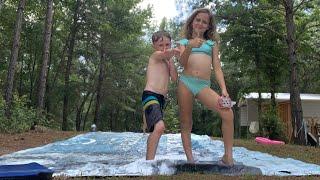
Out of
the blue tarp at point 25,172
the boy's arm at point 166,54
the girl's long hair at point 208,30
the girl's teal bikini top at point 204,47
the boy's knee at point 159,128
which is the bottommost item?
the blue tarp at point 25,172

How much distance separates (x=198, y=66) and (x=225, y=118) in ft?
1.79

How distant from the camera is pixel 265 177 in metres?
3.38

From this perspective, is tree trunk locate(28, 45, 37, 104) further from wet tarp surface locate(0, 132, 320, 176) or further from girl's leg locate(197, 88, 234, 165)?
girl's leg locate(197, 88, 234, 165)

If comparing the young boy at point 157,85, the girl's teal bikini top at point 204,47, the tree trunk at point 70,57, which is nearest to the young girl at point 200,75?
the girl's teal bikini top at point 204,47

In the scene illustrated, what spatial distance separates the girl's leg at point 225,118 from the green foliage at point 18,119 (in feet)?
20.0

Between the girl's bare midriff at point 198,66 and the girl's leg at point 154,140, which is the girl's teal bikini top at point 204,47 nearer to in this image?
the girl's bare midriff at point 198,66

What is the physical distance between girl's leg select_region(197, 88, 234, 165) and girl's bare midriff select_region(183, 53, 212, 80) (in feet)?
0.49

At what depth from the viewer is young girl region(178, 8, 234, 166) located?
396 centimetres

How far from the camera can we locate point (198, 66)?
4082 mm

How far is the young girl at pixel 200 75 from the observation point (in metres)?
3.96

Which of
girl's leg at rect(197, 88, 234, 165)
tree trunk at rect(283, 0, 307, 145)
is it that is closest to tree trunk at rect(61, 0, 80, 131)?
tree trunk at rect(283, 0, 307, 145)

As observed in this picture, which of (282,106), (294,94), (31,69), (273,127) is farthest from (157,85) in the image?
(31,69)

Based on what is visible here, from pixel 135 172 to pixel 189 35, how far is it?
155 cm

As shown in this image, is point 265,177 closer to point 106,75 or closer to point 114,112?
point 106,75
